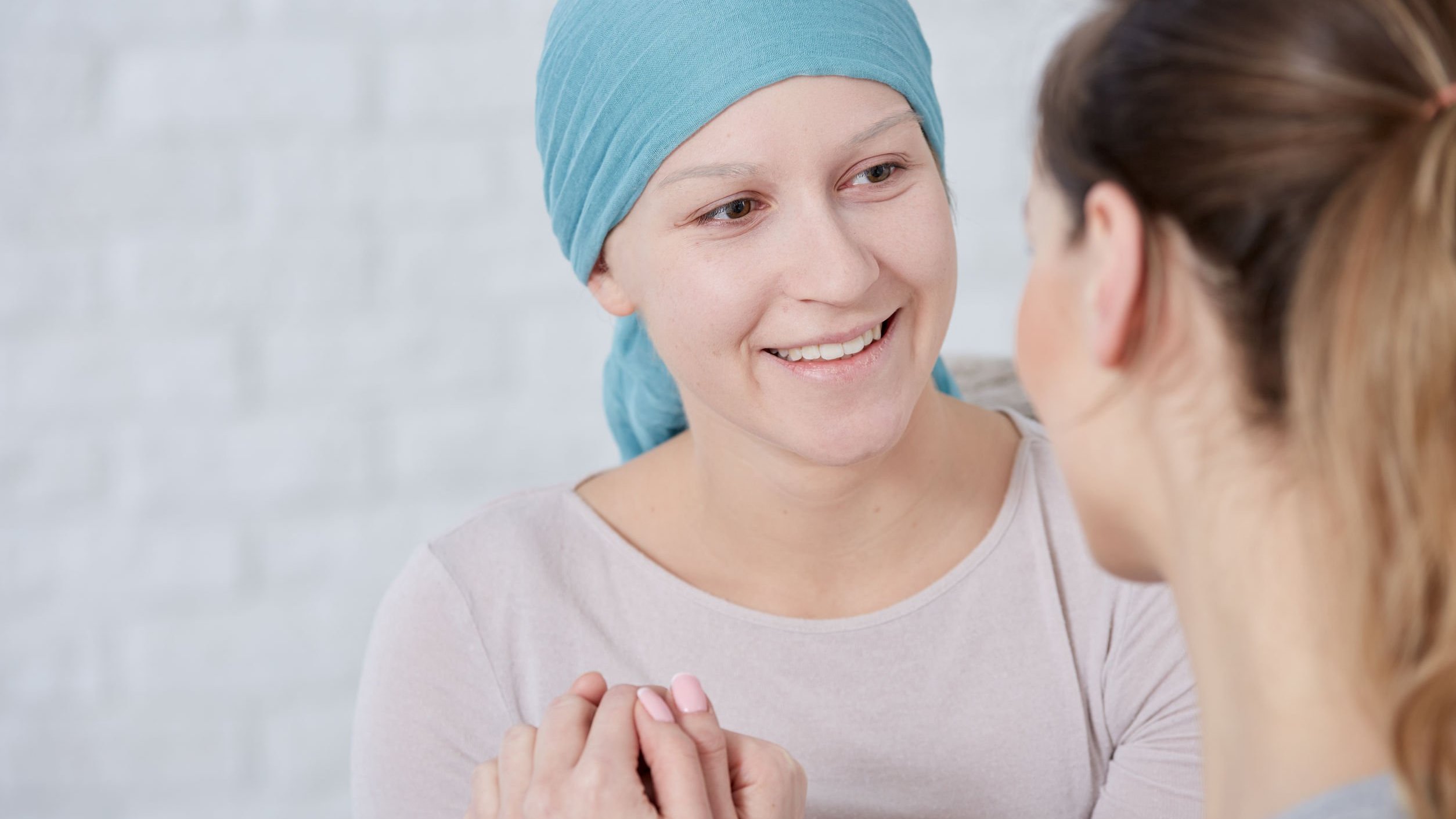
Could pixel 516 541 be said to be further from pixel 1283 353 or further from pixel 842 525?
pixel 1283 353

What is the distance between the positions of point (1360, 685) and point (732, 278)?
0.76 metres

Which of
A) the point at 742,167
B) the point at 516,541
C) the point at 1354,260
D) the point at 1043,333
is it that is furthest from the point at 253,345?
the point at 1354,260

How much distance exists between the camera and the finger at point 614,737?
107 centimetres

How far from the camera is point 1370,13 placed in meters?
0.69

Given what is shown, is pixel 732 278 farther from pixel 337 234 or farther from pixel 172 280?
pixel 172 280

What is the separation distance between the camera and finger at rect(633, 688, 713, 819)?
105 centimetres

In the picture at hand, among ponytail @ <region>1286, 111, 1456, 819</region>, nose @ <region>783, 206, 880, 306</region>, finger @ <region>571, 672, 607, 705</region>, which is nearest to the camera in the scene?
ponytail @ <region>1286, 111, 1456, 819</region>

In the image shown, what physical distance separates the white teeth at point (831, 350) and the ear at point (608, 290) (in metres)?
0.21

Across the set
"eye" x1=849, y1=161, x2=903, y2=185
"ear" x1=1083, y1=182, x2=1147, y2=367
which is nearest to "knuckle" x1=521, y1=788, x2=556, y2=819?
"ear" x1=1083, y1=182, x2=1147, y2=367

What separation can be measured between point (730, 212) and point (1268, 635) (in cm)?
74

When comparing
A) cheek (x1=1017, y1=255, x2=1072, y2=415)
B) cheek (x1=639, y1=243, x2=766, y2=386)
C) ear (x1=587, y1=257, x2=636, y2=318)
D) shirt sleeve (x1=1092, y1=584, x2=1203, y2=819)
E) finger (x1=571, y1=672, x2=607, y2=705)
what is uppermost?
ear (x1=587, y1=257, x2=636, y2=318)

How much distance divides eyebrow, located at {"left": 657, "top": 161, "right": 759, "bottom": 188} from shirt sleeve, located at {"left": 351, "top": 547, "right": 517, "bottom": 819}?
0.55 meters

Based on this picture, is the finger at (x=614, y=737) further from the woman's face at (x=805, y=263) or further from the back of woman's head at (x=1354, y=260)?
the back of woman's head at (x=1354, y=260)

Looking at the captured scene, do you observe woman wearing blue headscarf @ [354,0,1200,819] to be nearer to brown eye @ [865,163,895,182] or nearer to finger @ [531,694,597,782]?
brown eye @ [865,163,895,182]
